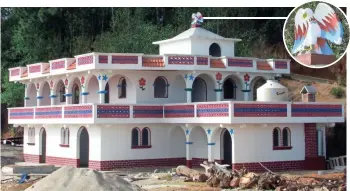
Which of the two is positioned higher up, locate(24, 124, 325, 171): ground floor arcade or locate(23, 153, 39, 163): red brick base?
locate(24, 124, 325, 171): ground floor arcade

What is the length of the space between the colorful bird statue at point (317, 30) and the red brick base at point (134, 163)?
50.7ft

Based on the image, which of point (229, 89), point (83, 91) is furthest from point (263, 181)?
point (83, 91)

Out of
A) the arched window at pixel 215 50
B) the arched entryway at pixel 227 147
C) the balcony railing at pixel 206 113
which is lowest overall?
the arched entryway at pixel 227 147

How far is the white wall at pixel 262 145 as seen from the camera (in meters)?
30.7

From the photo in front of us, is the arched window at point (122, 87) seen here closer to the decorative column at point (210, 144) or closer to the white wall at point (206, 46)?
the white wall at point (206, 46)

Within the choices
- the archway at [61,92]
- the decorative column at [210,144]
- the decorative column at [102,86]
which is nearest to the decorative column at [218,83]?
the decorative column at [210,144]

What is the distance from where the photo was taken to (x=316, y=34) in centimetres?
1919

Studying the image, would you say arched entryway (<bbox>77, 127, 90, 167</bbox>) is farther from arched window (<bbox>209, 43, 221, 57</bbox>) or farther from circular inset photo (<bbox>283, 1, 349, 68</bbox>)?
circular inset photo (<bbox>283, 1, 349, 68</bbox>)

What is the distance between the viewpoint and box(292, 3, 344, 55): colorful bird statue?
18.1m

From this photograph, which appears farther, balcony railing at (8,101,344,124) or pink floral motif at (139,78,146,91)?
pink floral motif at (139,78,146,91)

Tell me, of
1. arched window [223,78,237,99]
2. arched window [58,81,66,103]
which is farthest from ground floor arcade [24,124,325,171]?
arched window [223,78,237,99]

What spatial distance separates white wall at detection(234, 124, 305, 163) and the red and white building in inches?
1.7

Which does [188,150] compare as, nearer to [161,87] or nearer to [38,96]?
[161,87]

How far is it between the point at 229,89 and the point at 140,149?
602 cm
